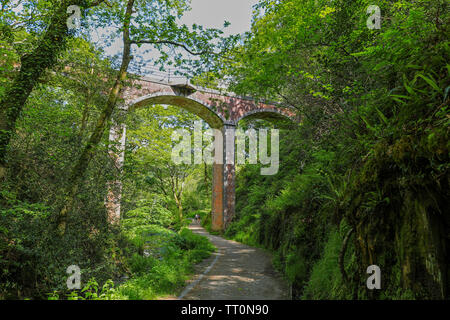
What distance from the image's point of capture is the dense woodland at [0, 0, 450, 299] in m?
2.14

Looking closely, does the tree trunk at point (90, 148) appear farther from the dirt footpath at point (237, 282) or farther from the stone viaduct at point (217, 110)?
the stone viaduct at point (217, 110)

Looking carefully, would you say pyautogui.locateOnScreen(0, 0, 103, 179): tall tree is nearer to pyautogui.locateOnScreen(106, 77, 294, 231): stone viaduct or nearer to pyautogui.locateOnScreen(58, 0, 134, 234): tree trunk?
pyautogui.locateOnScreen(58, 0, 134, 234): tree trunk

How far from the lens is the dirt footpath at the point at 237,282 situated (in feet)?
16.2

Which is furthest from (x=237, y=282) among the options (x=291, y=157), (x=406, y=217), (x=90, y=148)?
(x=291, y=157)

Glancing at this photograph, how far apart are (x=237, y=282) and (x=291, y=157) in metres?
6.05

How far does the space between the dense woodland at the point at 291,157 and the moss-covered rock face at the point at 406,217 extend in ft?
0.03

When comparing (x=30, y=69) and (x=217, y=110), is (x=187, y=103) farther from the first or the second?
(x=30, y=69)

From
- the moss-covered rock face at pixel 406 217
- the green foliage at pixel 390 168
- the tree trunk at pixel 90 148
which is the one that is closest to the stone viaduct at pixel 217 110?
the tree trunk at pixel 90 148

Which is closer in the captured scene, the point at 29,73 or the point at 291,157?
the point at 29,73

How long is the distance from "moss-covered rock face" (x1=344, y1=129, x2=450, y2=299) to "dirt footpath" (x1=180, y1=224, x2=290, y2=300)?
9.58ft

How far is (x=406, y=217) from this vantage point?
2.09 m

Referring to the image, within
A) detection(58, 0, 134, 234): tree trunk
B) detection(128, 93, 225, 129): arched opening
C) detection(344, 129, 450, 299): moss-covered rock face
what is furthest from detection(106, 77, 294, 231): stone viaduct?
detection(344, 129, 450, 299): moss-covered rock face
